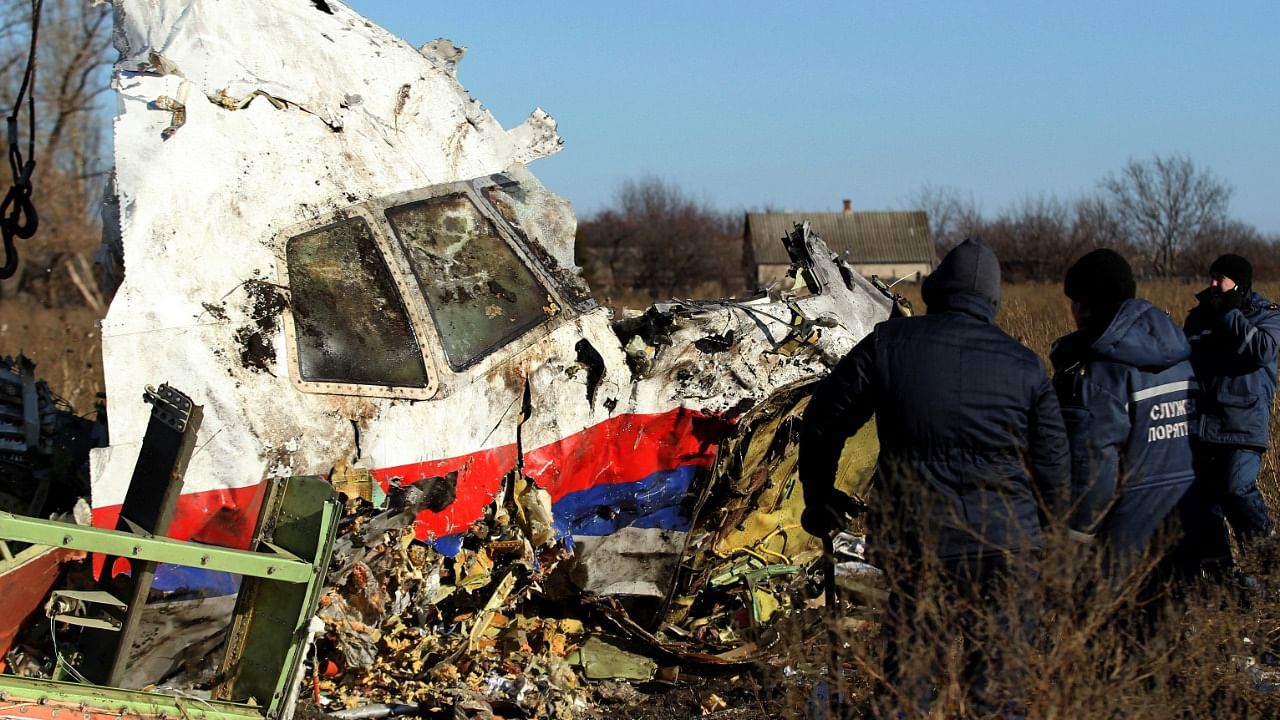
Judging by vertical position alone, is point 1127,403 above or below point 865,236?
below

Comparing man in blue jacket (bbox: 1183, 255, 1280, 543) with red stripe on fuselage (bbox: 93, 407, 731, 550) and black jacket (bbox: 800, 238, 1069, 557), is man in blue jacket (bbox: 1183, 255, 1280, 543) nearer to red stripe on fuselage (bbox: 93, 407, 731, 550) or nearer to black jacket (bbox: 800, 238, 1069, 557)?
black jacket (bbox: 800, 238, 1069, 557)

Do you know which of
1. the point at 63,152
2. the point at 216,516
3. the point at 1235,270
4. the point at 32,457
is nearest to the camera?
the point at 216,516

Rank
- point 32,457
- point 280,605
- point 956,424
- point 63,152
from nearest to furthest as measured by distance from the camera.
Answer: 1. point 956,424
2. point 280,605
3. point 32,457
4. point 63,152

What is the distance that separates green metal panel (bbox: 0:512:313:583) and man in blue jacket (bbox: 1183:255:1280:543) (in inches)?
145

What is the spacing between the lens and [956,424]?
3295 millimetres

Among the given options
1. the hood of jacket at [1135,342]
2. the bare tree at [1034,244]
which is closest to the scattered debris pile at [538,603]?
the hood of jacket at [1135,342]

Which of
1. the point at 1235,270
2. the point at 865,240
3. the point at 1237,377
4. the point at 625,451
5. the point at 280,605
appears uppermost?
the point at 865,240

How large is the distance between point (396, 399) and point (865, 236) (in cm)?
3365

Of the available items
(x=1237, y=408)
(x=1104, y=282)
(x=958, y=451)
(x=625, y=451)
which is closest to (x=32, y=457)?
(x=625, y=451)

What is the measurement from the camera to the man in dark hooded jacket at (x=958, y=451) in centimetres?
327

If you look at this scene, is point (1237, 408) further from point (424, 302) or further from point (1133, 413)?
point (424, 302)

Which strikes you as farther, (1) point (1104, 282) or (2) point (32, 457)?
(2) point (32, 457)

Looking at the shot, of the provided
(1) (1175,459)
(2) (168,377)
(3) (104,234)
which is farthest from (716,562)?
(3) (104,234)

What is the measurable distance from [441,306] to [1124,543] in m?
2.73
